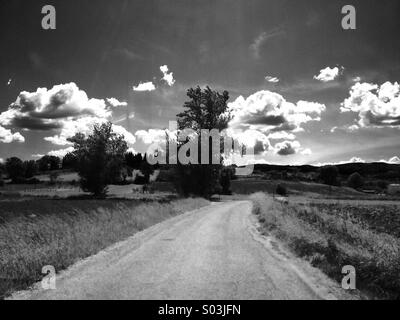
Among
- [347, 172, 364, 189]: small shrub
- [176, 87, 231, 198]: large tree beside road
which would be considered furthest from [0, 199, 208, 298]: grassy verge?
[347, 172, 364, 189]: small shrub

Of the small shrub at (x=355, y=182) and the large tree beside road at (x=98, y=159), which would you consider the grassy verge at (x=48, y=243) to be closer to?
the large tree beside road at (x=98, y=159)

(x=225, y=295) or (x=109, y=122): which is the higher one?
(x=109, y=122)

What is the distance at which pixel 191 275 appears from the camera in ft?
29.5

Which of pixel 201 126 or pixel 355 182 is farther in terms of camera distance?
pixel 355 182

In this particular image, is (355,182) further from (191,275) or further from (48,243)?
(191,275)

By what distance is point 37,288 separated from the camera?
320 inches

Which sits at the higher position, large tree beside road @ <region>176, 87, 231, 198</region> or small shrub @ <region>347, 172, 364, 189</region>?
large tree beside road @ <region>176, 87, 231, 198</region>

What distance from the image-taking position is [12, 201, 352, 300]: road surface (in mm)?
7519

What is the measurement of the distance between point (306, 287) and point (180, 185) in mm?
49828

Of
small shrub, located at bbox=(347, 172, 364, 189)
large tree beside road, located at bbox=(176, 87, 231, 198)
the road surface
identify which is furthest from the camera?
small shrub, located at bbox=(347, 172, 364, 189)

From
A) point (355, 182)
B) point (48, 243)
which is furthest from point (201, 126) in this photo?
point (355, 182)

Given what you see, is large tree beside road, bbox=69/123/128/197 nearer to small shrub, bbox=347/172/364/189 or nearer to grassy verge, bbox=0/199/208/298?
grassy verge, bbox=0/199/208/298
